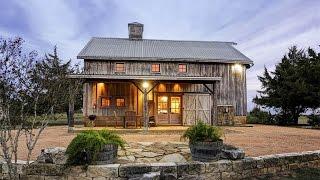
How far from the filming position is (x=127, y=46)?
2411 centimetres

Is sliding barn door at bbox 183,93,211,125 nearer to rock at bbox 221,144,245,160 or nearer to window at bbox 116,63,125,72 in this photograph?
window at bbox 116,63,125,72

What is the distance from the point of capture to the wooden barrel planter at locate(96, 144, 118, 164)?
8.12 meters

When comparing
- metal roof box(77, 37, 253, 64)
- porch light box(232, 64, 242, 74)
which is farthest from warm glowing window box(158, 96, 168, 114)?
porch light box(232, 64, 242, 74)

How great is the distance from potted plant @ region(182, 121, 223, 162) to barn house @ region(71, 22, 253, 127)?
857cm

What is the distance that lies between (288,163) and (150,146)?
391 cm

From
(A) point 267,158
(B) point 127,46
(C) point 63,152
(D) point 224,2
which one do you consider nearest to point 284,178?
(A) point 267,158

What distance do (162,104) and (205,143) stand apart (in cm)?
1248

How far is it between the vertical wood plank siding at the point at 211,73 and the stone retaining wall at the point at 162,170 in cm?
1259

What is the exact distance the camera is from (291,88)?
75.3 feet

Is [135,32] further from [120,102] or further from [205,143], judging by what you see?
[205,143]

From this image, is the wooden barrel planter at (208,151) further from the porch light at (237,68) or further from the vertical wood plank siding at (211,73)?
the porch light at (237,68)

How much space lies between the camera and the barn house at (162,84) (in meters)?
19.4

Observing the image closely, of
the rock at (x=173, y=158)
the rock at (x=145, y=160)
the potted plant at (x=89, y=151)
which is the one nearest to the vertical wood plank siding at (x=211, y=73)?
the rock at (x=173, y=158)

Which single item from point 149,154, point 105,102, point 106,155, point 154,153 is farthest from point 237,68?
point 106,155
